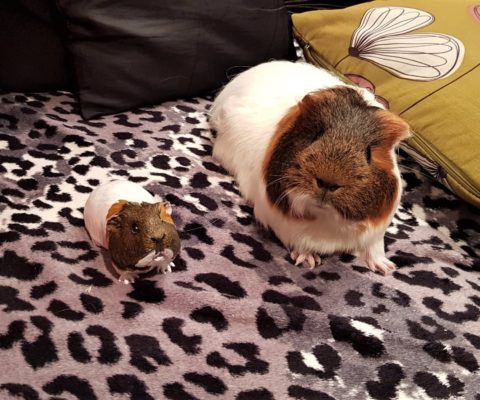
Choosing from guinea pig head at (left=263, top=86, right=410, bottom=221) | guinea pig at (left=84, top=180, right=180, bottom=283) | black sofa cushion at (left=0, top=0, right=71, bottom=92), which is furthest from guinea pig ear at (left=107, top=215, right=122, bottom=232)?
black sofa cushion at (left=0, top=0, right=71, bottom=92)

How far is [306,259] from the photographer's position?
1.31 meters

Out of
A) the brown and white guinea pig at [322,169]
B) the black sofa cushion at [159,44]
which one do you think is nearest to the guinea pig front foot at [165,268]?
the brown and white guinea pig at [322,169]

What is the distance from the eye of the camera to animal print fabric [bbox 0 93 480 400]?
1.01 meters

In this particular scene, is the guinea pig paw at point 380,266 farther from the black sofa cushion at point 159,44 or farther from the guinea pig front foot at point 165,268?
the black sofa cushion at point 159,44

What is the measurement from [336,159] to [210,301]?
42 cm

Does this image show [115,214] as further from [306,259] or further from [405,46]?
[405,46]

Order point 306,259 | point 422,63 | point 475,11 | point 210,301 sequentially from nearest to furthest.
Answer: point 210,301 < point 306,259 < point 422,63 < point 475,11

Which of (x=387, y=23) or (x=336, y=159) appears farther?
(x=387, y=23)

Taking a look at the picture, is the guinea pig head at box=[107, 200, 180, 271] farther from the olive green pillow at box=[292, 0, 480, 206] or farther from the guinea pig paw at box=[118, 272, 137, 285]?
the olive green pillow at box=[292, 0, 480, 206]

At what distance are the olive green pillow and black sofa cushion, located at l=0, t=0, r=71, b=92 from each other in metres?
0.83

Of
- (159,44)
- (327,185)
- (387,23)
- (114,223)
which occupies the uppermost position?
(387,23)

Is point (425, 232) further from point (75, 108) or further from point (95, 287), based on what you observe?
point (75, 108)

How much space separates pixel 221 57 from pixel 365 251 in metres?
0.87

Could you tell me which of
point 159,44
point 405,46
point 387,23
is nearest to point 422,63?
point 405,46
